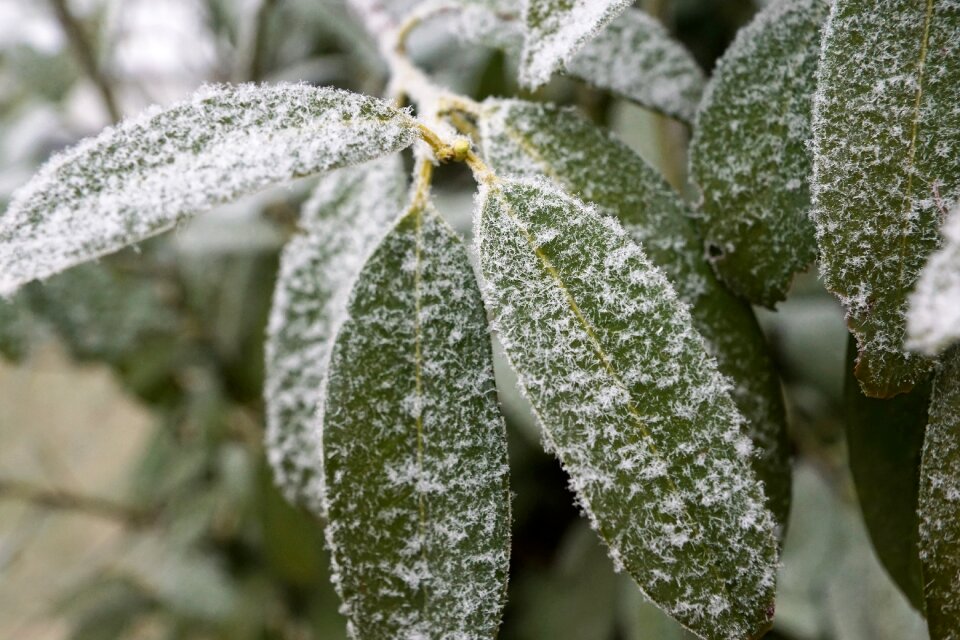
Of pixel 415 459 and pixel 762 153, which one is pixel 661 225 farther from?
pixel 415 459

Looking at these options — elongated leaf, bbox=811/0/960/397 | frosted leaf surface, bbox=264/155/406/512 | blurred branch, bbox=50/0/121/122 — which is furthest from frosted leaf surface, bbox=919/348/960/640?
blurred branch, bbox=50/0/121/122

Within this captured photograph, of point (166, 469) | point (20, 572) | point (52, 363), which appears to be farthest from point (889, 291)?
point (20, 572)

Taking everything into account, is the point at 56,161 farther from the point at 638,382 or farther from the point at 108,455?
the point at 108,455

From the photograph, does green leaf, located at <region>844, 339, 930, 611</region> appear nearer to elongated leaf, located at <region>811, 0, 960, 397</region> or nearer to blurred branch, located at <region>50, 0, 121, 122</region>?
elongated leaf, located at <region>811, 0, 960, 397</region>

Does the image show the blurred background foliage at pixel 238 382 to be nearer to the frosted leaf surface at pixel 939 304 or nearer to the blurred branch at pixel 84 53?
the blurred branch at pixel 84 53

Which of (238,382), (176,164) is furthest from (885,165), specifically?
(238,382)

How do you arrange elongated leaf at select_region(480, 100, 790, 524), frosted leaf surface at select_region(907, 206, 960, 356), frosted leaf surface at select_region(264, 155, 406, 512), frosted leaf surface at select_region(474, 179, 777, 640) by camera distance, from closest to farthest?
frosted leaf surface at select_region(907, 206, 960, 356), frosted leaf surface at select_region(474, 179, 777, 640), elongated leaf at select_region(480, 100, 790, 524), frosted leaf surface at select_region(264, 155, 406, 512)

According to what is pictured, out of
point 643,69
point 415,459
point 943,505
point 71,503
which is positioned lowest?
point 943,505
